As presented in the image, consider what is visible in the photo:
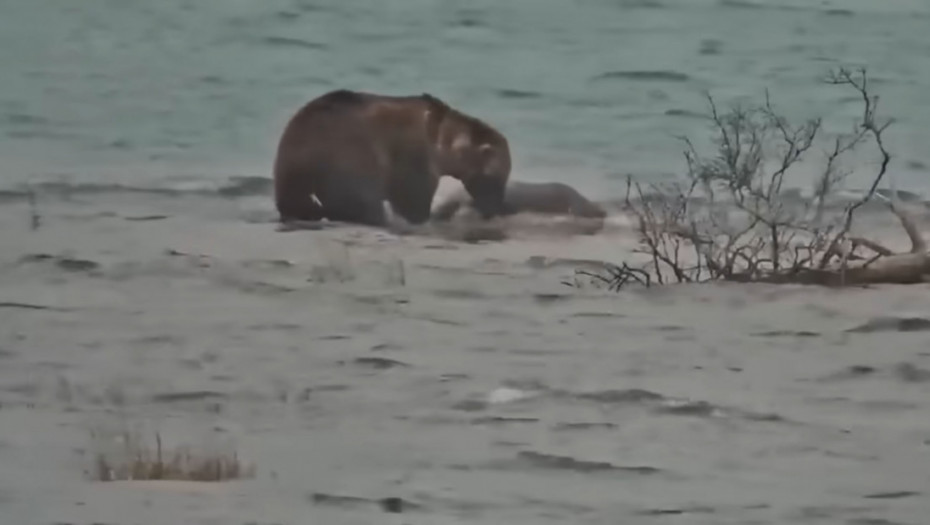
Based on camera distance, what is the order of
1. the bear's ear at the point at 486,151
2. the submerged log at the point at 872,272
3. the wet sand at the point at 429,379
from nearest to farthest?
1. the wet sand at the point at 429,379
2. the submerged log at the point at 872,272
3. the bear's ear at the point at 486,151

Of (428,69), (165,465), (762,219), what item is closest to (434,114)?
(428,69)

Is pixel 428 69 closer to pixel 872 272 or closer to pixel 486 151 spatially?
pixel 486 151

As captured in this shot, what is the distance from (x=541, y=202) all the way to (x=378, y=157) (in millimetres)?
698

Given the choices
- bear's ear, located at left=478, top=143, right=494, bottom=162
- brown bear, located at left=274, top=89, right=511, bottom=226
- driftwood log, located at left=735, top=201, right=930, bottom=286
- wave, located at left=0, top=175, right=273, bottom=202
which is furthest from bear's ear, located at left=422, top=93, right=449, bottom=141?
driftwood log, located at left=735, top=201, right=930, bottom=286

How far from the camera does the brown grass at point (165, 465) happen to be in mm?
3021

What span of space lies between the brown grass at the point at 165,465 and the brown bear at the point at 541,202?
1.54 metres

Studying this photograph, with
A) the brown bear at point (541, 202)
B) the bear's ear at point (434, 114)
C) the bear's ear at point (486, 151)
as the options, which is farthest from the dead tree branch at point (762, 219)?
the bear's ear at point (434, 114)

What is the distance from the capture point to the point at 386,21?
4.95m

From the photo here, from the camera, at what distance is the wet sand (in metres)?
2.99

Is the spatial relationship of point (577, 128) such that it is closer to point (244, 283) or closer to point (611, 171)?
point (611, 171)

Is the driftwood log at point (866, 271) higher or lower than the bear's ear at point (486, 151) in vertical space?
lower

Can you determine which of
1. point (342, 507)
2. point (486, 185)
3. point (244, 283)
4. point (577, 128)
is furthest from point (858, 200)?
point (342, 507)

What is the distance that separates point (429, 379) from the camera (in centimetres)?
355

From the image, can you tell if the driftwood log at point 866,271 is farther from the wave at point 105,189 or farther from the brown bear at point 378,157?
the wave at point 105,189
